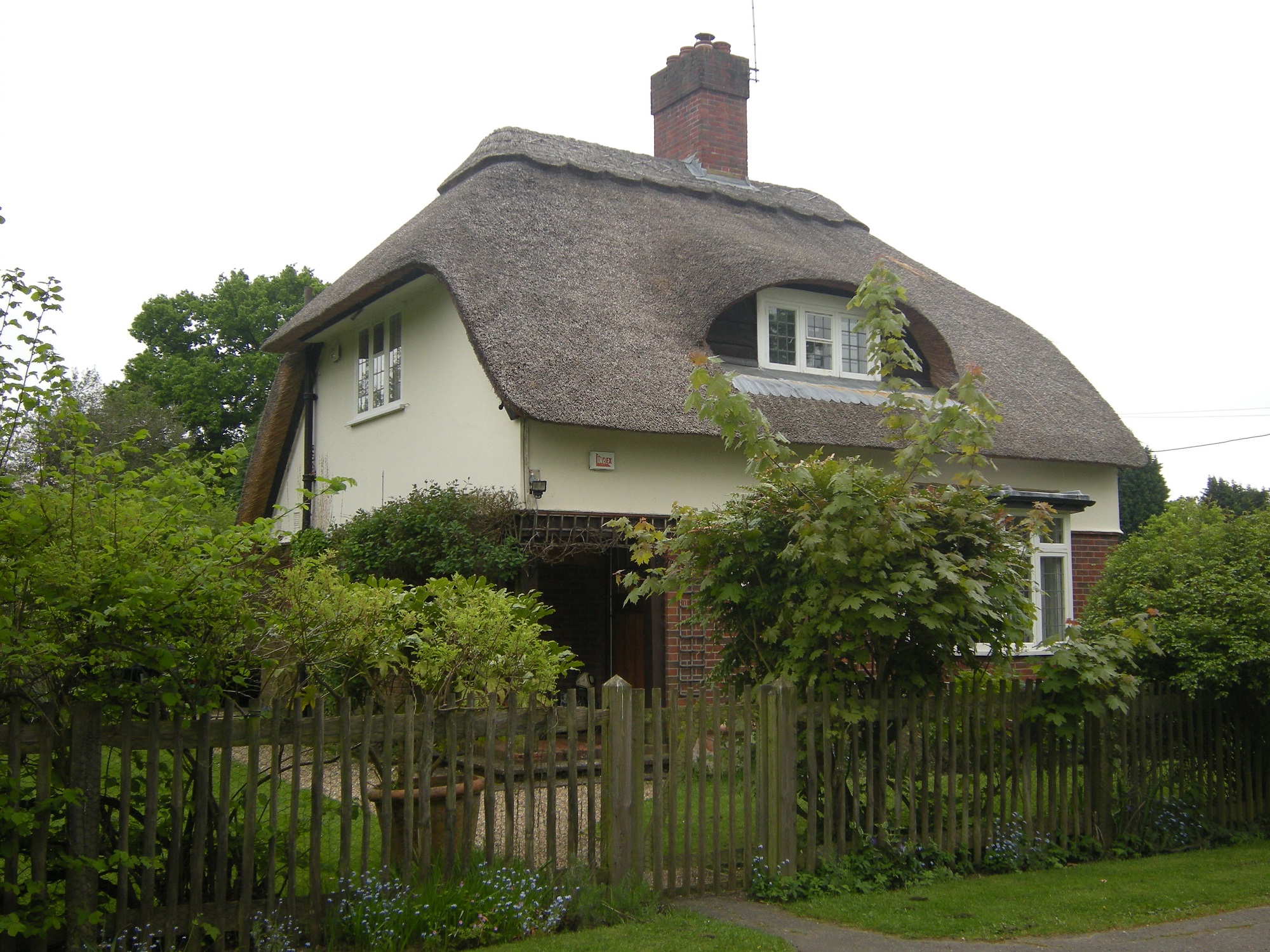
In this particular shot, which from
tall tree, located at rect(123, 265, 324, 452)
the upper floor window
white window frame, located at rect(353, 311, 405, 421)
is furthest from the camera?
tall tree, located at rect(123, 265, 324, 452)

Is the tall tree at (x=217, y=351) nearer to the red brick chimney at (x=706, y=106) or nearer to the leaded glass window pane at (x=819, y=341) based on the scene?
the red brick chimney at (x=706, y=106)

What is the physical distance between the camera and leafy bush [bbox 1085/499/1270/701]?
8445 millimetres

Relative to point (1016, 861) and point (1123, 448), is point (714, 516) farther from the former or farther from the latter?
point (1123, 448)

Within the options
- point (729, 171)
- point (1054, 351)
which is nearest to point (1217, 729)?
point (1054, 351)

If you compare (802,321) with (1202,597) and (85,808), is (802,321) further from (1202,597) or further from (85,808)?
(85,808)

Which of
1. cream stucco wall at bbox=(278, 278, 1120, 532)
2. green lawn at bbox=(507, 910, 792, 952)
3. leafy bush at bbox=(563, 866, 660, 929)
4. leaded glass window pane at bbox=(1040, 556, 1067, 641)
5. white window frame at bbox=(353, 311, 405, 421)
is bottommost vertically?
green lawn at bbox=(507, 910, 792, 952)

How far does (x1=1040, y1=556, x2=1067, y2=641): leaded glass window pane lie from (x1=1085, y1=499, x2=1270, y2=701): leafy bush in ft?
21.9

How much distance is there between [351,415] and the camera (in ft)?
54.4

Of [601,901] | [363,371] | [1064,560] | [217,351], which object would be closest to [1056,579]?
[1064,560]

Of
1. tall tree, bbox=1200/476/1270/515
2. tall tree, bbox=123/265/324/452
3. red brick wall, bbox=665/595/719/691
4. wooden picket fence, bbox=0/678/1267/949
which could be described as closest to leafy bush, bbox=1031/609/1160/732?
wooden picket fence, bbox=0/678/1267/949

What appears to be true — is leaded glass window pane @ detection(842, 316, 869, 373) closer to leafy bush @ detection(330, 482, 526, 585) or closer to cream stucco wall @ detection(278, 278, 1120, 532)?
cream stucco wall @ detection(278, 278, 1120, 532)

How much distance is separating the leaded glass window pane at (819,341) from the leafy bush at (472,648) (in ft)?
30.2

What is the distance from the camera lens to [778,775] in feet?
23.6

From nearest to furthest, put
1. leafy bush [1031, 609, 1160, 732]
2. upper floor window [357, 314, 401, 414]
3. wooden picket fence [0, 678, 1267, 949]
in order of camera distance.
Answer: wooden picket fence [0, 678, 1267, 949] < leafy bush [1031, 609, 1160, 732] < upper floor window [357, 314, 401, 414]
